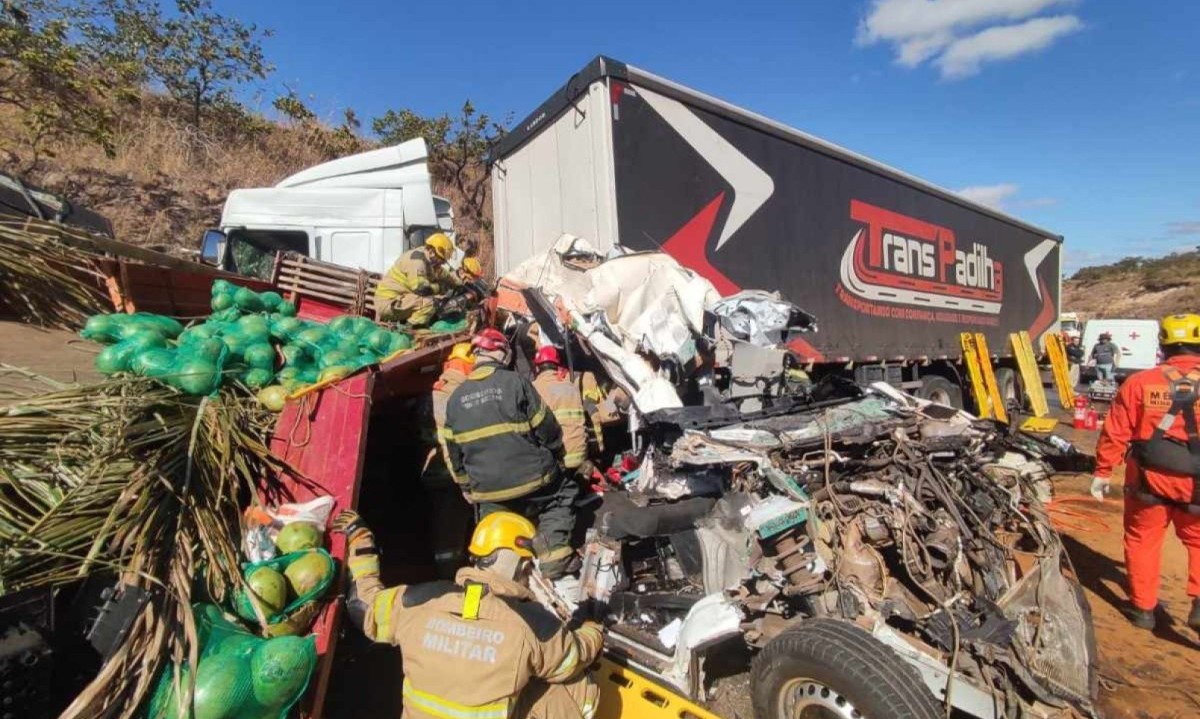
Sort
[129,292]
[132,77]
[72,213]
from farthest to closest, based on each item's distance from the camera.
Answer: [132,77] < [72,213] < [129,292]

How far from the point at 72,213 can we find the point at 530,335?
5573 millimetres

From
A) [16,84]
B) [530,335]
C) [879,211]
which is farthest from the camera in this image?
[16,84]

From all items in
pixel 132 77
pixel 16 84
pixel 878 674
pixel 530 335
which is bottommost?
pixel 878 674

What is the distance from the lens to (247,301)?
13.1 feet

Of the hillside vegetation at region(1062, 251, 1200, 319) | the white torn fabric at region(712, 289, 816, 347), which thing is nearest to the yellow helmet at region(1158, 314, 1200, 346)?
the white torn fabric at region(712, 289, 816, 347)

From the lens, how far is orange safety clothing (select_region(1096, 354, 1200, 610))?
3451mm

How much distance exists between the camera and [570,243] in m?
4.86

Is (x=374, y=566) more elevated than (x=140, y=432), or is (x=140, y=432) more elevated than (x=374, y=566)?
(x=140, y=432)

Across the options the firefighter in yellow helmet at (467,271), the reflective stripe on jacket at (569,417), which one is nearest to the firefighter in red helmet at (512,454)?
the reflective stripe on jacket at (569,417)

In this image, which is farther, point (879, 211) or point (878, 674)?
point (879, 211)

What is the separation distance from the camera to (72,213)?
6.28m

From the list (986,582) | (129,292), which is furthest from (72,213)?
(986,582)

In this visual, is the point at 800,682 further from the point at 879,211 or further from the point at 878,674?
the point at 879,211

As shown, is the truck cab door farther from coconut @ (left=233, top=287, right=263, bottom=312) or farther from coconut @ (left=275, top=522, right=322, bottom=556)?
coconut @ (left=275, top=522, right=322, bottom=556)
